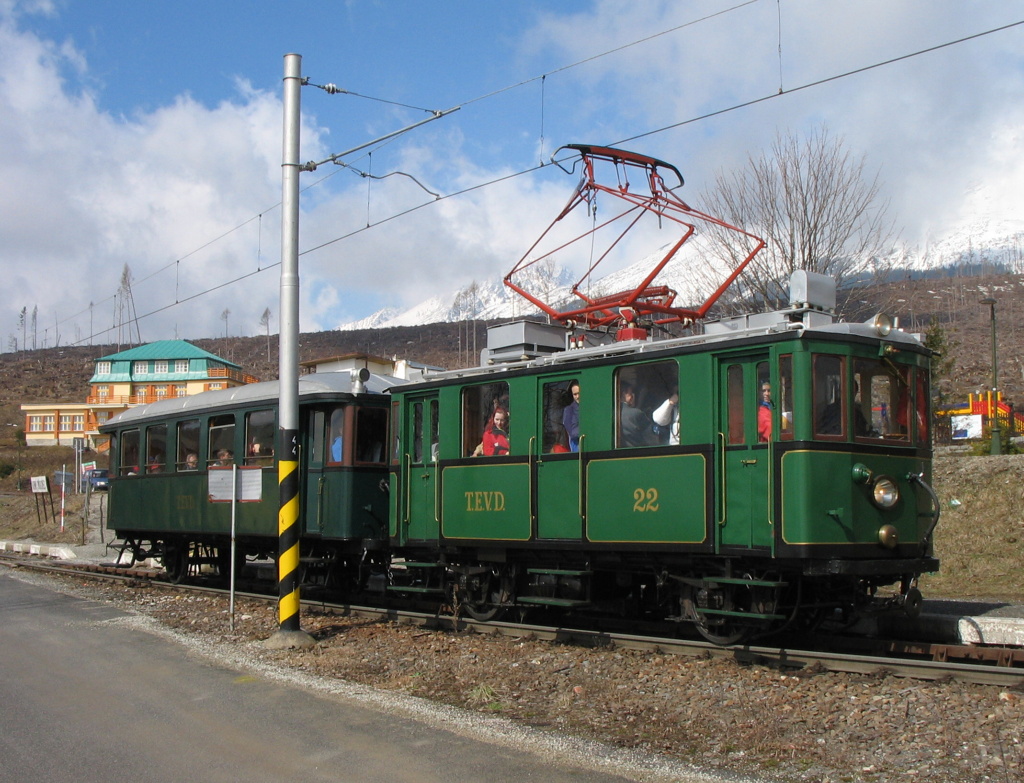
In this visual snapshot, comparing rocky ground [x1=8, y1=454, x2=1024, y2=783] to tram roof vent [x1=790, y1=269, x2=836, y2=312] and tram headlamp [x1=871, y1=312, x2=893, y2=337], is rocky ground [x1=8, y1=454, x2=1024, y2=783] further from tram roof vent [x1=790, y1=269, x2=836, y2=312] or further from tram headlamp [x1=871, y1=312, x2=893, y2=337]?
Answer: tram roof vent [x1=790, y1=269, x2=836, y2=312]

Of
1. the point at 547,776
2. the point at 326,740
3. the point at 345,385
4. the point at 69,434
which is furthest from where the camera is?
the point at 69,434

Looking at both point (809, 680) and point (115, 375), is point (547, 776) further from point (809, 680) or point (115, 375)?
point (115, 375)

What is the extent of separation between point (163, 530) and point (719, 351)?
445 inches

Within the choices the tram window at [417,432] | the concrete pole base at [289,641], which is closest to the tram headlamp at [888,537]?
the tram window at [417,432]

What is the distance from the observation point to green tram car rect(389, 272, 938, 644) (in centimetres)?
834

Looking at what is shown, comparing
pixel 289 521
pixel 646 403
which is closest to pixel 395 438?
pixel 289 521

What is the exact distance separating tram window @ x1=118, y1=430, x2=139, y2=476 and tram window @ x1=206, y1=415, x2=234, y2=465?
2.99 m

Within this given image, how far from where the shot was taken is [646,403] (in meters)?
9.47

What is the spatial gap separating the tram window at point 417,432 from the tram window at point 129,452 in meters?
7.72

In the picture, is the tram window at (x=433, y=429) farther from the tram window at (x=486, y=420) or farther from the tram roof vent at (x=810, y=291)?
the tram roof vent at (x=810, y=291)

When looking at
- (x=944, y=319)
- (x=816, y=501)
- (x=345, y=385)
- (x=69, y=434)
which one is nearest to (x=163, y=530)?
(x=345, y=385)

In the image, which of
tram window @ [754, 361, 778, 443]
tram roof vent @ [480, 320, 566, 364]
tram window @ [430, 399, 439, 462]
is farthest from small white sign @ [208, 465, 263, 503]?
tram window @ [754, 361, 778, 443]

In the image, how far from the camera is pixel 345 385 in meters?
13.7

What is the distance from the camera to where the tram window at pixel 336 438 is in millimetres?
13377
